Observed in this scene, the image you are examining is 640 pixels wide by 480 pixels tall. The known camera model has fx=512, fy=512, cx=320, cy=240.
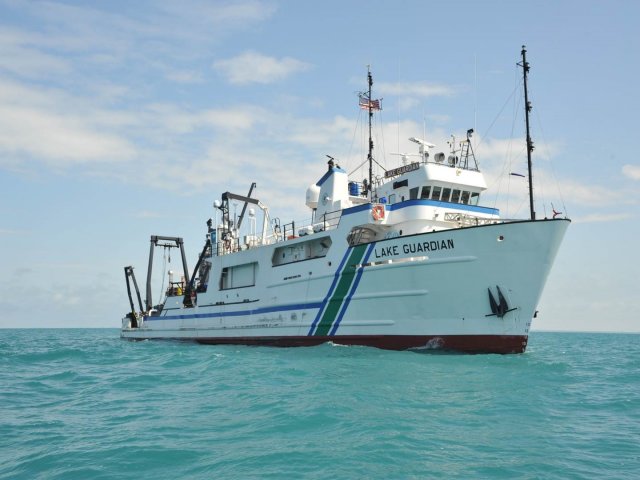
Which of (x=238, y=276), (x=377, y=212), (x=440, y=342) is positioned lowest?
Answer: (x=440, y=342)

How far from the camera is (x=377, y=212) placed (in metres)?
20.4

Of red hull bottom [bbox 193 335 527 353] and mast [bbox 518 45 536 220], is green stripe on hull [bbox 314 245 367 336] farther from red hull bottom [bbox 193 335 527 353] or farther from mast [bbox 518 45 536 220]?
mast [bbox 518 45 536 220]

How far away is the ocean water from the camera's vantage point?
697 cm

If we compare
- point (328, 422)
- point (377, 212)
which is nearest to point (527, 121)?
point (377, 212)

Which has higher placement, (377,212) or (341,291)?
(377,212)

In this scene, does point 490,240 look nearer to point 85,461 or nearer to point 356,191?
point 356,191

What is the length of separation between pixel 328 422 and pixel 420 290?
399 inches

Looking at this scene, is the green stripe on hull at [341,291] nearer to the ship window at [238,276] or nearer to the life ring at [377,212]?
the life ring at [377,212]

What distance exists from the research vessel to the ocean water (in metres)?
2.37

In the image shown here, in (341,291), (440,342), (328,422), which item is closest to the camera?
(328,422)

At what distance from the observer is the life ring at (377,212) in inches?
802

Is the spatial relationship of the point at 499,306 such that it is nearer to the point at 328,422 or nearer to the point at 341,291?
the point at 341,291

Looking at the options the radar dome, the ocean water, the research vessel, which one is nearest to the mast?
the research vessel

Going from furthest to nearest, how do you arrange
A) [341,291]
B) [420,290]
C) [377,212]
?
[341,291] < [377,212] < [420,290]
